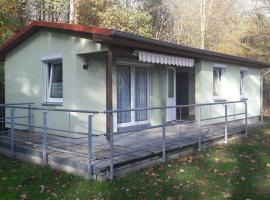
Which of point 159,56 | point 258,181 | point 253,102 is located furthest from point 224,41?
point 258,181

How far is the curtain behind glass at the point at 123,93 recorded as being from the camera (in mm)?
11807

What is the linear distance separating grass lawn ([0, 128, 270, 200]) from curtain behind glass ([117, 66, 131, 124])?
338cm

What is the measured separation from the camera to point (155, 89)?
43.8 feet

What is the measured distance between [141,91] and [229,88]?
5235mm

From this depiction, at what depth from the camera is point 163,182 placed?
7285mm

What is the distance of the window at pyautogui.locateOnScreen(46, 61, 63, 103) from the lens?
1147cm

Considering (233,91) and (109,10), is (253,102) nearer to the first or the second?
(233,91)

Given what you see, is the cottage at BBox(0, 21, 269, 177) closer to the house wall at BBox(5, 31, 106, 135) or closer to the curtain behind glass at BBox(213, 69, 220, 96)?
the house wall at BBox(5, 31, 106, 135)

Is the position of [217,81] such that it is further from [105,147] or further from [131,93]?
[105,147]

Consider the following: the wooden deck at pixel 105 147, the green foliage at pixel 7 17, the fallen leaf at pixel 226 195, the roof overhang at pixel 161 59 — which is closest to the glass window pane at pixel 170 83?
the roof overhang at pixel 161 59

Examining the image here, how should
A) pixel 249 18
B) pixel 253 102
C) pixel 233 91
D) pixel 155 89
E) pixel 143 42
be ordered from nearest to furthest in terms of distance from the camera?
1. pixel 143 42
2. pixel 155 89
3. pixel 233 91
4. pixel 253 102
5. pixel 249 18

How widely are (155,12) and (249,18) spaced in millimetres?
9025

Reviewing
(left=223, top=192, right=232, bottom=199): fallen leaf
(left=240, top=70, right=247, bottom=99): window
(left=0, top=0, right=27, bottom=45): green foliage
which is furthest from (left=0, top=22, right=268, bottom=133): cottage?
(left=0, top=0, right=27, bottom=45): green foliage

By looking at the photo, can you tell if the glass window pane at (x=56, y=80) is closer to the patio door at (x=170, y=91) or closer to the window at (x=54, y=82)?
the window at (x=54, y=82)
